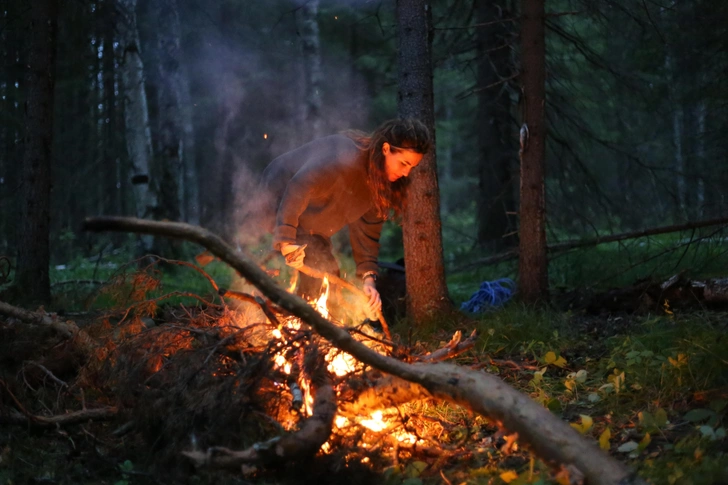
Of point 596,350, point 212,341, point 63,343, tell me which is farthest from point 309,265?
point 596,350

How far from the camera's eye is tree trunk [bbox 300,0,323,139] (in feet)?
41.4

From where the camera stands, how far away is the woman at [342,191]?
4.67 metres

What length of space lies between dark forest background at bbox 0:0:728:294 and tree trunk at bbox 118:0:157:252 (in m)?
0.08

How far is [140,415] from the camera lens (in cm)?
352

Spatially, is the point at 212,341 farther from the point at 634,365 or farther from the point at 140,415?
the point at 634,365

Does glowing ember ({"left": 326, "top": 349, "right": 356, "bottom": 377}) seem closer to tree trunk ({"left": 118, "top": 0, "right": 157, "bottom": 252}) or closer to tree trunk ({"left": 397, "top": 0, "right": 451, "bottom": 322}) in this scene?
Result: tree trunk ({"left": 397, "top": 0, "right": 451, "bottom": 322})

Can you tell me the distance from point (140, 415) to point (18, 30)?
7593 millimetres

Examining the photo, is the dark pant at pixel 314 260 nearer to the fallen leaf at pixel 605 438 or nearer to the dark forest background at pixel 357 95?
the dark forest background at pixel 357 95

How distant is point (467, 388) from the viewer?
3191 millimetres

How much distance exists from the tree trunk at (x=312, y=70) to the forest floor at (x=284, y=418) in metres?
8.26

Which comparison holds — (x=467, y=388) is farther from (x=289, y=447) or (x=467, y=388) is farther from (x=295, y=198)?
(x=295, y=198)

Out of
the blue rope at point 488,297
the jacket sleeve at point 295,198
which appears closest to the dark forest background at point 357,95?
the blue rope at point 488,297

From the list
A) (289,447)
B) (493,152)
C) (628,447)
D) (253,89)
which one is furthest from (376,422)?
(253,89)

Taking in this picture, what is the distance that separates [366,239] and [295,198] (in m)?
0.95
